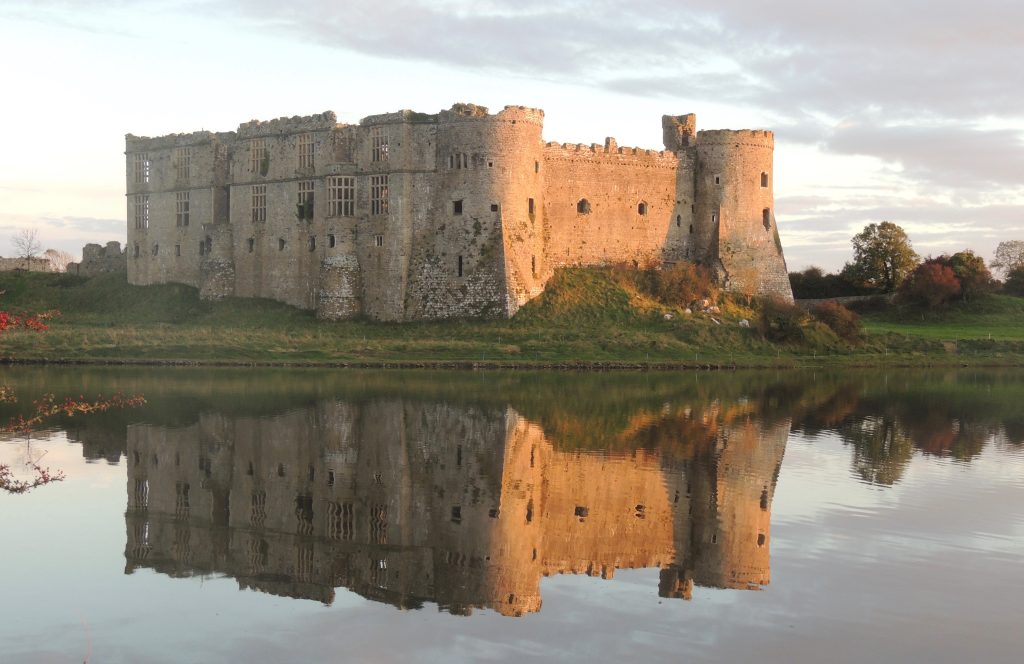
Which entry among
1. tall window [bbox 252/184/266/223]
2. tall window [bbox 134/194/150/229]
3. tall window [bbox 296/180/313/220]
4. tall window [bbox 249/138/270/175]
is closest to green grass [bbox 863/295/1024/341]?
tall window [bbox 296/180/313/220]

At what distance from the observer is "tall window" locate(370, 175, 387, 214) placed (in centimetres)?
5022

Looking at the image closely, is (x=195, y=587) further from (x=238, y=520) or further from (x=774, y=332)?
(x=774, y=332)

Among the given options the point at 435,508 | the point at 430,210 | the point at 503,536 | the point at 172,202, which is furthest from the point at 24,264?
the point at 503,536

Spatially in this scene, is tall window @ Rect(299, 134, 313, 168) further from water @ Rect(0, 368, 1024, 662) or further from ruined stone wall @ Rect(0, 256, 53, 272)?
water @ Rect(0, 368, 1024, 662)

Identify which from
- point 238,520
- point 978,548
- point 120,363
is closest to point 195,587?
point 238,520

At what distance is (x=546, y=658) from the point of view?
1128cm

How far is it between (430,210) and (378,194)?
2293 millimetres

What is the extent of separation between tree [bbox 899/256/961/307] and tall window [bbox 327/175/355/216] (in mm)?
30371

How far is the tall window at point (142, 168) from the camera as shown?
186 feet

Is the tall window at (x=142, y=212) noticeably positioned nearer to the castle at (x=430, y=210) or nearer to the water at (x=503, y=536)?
the castle at (x=430, y=210)

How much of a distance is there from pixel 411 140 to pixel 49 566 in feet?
123

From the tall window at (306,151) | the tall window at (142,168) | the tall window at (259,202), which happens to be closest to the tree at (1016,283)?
the tall window at (306,151)

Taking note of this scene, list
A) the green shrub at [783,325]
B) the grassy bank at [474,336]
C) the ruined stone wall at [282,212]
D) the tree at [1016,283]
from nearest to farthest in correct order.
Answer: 1. the grassy bank at [474,336]
2. the green shrub at [783,325]
3. the ruined stone wall at [282,212]
4. the tree at [1016,283]

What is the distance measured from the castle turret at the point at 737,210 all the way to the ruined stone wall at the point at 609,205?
1.31 meters
